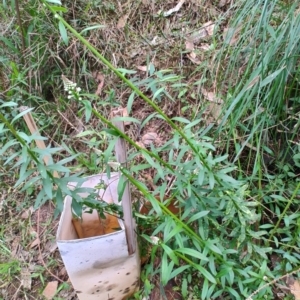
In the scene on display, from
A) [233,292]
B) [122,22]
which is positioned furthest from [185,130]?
[122,22]

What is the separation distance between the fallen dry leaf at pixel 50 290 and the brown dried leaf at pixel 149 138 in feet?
2.67

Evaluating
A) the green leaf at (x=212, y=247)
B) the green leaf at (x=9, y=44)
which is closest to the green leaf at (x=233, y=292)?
the green leaf at (x=212, y=247)

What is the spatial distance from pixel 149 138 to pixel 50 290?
88 centimetres

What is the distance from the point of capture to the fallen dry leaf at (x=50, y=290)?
A: 5.75 feet

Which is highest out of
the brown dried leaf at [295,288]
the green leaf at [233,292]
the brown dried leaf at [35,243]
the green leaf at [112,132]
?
the green leaf at [112,132]

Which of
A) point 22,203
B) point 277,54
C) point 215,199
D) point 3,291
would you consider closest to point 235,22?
point 277,54

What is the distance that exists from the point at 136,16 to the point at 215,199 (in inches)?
56.4

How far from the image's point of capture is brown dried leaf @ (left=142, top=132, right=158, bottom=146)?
79.3 inches

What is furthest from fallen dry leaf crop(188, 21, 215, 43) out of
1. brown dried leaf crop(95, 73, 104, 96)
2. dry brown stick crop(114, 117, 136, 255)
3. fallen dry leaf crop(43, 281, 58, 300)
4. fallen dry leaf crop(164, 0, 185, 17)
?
fallen dry leaf crop(43, 281, 58, 300)

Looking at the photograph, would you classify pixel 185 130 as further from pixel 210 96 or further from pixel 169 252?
pixel 210 96

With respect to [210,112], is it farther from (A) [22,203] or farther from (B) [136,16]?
(A) [22,203]

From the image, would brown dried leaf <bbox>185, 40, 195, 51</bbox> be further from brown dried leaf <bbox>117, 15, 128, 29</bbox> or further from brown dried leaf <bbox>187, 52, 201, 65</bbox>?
brown dried leaf <bbox>117, 15, 128, 29</bbox>

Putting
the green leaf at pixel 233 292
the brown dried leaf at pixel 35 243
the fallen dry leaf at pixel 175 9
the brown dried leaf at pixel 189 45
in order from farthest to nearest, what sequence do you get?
the fallen dry leaf at pixel 175 9 → the brown dried leaf at pixel 189 45 → the brown dried leaf at pixel 35 243 → the green leaf at pixel 233 292

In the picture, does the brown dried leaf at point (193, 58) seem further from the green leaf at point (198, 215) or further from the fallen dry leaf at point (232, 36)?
the green leaf at point (198, 215)
